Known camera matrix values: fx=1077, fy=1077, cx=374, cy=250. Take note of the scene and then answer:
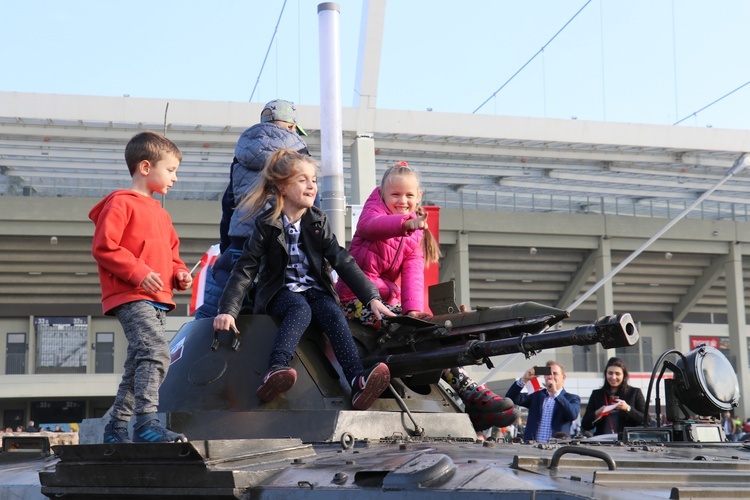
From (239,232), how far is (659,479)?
11.6 feet

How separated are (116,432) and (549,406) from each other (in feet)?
15.2

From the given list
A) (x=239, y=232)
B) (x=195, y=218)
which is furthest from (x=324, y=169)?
(x=195, y=218)

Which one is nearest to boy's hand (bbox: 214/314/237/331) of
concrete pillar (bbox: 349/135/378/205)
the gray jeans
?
the gray jeans

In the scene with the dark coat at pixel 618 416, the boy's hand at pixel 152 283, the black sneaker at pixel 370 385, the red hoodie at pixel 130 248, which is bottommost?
the dark coat at pixel 618 416

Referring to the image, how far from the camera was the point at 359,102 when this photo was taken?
20.2m

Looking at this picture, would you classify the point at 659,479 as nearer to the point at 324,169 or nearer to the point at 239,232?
the point at 239,232

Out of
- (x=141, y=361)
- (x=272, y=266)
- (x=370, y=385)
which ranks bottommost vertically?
(x=370, y=385)

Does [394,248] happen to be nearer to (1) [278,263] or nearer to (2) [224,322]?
(1) [278,263]

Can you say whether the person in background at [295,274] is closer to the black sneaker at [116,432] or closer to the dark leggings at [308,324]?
the dark leggings at [308,324]

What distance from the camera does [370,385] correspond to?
5.45m

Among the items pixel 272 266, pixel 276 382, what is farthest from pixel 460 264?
pixel 276 382

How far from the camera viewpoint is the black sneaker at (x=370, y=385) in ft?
17.8

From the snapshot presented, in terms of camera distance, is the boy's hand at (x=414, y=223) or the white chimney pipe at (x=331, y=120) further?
the white chimney pipe at (x=331, y=120)

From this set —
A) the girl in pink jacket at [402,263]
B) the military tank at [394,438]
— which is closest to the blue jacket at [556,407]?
the girl in pink jacket at [402,263]
